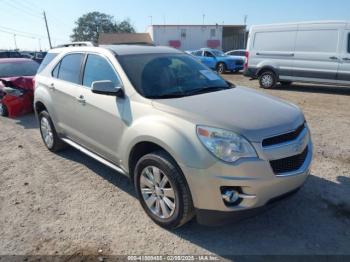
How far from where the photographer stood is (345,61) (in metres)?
10.1

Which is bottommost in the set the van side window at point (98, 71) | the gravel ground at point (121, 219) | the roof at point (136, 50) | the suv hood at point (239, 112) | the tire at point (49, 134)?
the gravel ground at point (121, 219)

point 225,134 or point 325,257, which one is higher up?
point 225,134

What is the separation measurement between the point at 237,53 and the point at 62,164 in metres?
19.8

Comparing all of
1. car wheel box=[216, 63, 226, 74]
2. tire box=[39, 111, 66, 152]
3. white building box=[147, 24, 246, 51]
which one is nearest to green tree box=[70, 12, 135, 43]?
white building box=[147, 24, 246, 51]

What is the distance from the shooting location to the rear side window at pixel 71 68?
4.35 m

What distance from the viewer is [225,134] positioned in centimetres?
269

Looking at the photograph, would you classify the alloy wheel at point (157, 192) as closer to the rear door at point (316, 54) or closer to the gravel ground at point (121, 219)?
the gravel ground at point (121, 219)

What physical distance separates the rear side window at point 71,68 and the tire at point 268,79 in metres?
8.89

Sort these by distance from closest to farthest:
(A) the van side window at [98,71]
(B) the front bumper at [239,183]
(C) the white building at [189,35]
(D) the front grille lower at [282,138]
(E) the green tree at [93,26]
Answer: (B) the front bumper at [239,183]
(D) the front grille lower at [282,138]
(A) the van side window at [98,71]
(C) the white building at [189,35]
(E) the green tree at [93,26]

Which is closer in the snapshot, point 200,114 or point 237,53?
point 200,114

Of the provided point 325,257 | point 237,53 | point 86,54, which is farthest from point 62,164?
point 237,53

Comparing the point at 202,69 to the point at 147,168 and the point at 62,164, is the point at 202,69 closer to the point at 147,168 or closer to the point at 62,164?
the point at 147,168

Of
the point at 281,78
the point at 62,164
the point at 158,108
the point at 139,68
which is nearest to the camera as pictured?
the point at 158,108

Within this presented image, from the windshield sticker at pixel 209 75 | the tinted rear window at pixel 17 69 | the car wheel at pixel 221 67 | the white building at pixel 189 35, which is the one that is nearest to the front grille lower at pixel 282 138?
the windshield sticker at pixel 209 75
